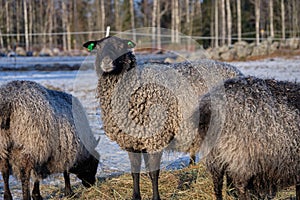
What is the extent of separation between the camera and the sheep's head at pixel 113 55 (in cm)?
462

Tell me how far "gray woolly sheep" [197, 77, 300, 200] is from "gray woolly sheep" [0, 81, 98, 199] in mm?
1979

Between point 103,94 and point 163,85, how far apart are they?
0.70 metres

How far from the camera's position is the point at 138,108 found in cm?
472

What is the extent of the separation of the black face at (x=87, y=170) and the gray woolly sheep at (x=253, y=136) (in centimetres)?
229

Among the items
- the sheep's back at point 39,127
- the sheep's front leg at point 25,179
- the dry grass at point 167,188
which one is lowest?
the dry grass at point 167,188

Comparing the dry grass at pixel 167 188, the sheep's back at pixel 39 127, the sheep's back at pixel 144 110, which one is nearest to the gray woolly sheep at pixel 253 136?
the sheep's back at pixel 144 110

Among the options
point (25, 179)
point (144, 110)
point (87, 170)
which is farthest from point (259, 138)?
point (87, 170)

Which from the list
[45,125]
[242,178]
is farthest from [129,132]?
[242,178]

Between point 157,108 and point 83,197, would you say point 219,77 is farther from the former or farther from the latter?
point 83,197

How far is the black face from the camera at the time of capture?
228 inches

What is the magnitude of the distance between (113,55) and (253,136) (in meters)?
1.75

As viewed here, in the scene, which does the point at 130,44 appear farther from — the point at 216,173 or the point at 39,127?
the point at 216,173

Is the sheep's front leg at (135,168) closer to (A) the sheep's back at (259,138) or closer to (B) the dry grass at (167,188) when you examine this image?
(B) the dry grass at (167,188)

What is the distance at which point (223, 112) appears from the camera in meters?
3.93
